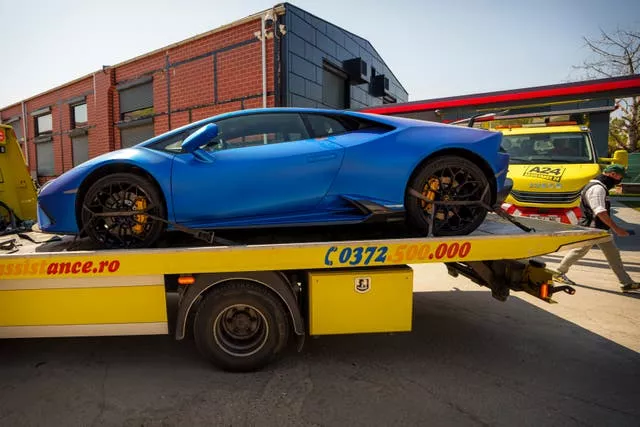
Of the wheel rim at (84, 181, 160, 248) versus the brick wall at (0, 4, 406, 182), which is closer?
the wheel rim at (84, 181, 160, 248)

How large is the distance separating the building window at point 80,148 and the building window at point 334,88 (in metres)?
9.62

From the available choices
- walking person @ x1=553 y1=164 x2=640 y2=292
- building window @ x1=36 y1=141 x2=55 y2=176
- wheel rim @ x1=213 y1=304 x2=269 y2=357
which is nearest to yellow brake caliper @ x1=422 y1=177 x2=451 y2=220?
wheel rim @ x1=213 y1=304 x2=269 y2=357

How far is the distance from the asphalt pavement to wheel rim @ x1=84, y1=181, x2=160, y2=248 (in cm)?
99

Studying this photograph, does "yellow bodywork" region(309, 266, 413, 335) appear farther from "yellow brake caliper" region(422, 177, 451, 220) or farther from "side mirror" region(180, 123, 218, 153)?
"side mirror" region(180, 123, 218, 153)

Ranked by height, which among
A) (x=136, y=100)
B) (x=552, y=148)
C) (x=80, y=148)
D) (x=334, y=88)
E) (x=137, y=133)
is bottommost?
(x=552, y=148)

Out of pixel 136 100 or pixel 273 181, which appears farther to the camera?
pixel 136 100

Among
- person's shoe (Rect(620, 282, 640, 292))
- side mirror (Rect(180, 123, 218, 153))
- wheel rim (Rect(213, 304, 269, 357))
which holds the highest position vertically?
side mirror (Rect(180, 123, 218, 153))

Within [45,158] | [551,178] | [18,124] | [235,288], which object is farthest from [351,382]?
[18,124]

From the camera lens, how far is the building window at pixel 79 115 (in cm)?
1467

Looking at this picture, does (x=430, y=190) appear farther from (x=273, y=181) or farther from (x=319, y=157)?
(x=273, y=181)

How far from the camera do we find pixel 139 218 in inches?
116

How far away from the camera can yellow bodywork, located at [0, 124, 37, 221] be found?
438 cm

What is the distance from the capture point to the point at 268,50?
9.12 metres

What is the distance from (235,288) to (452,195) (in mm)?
1883
